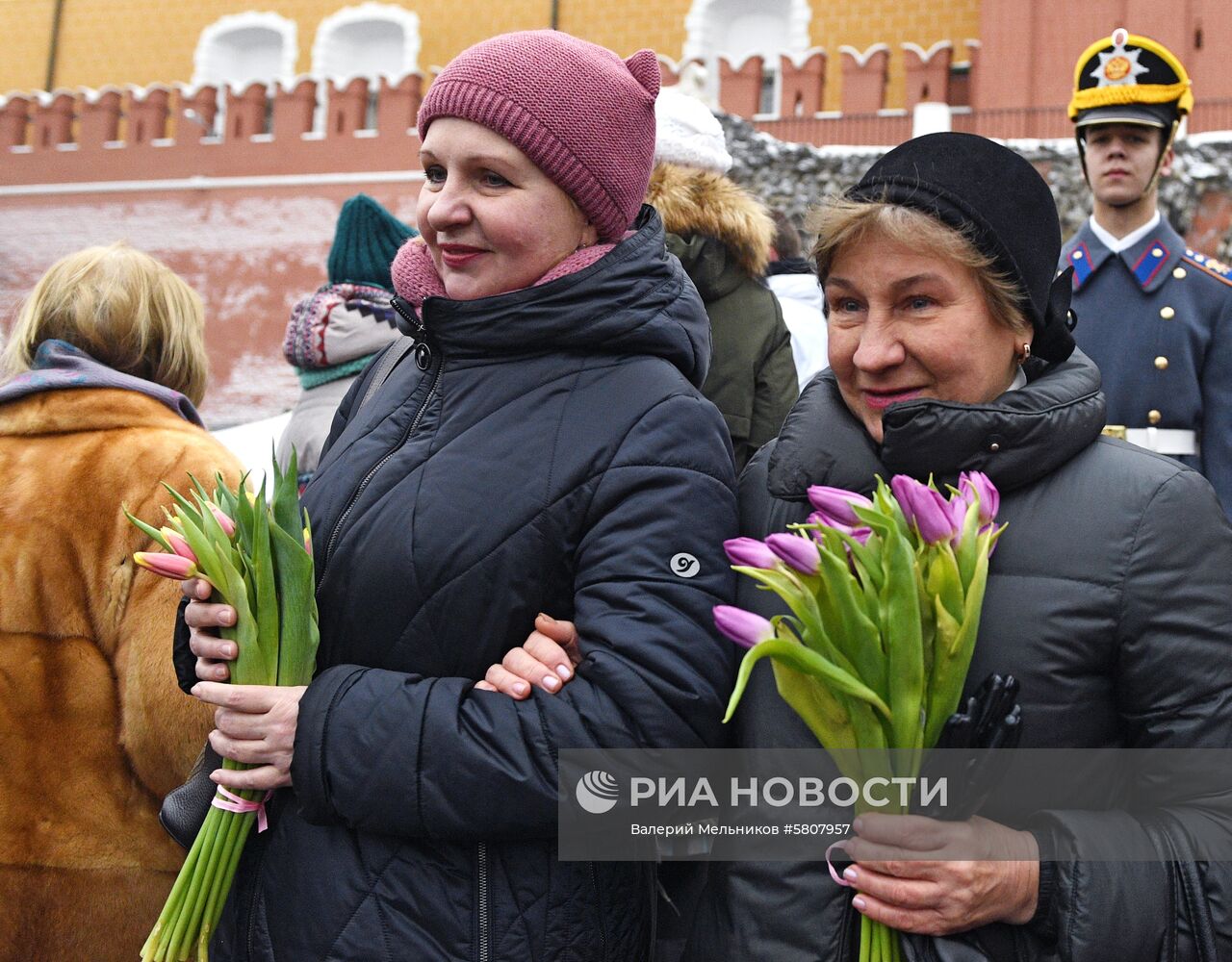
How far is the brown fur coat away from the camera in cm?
252

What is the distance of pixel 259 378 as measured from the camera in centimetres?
1848

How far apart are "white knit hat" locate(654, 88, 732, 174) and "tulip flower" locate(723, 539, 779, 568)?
2110 mm

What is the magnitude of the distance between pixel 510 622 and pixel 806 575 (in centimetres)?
46

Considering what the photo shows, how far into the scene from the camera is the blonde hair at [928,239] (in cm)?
176

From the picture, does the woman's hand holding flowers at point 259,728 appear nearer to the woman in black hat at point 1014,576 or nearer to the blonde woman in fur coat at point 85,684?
the woman in black hat at point 1014,576

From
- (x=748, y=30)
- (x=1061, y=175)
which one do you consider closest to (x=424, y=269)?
(x=1061, y=175)

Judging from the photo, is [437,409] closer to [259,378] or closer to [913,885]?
[913,885]

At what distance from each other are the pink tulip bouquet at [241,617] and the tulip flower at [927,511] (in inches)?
32.1

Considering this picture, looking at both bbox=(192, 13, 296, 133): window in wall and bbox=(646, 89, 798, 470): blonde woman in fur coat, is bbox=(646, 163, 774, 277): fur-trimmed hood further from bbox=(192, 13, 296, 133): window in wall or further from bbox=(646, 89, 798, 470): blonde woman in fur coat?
bbox=(192, 13, 296, 133): window in wall

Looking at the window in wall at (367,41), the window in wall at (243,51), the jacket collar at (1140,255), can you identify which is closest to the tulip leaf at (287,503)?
the jacket collar at (1140,255)

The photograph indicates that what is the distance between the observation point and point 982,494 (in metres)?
1.59

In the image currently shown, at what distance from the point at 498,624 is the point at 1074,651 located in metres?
0.74

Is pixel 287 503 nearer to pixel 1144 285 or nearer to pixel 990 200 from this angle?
pixel 990 200

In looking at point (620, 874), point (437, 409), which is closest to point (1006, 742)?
point (620, 874)
